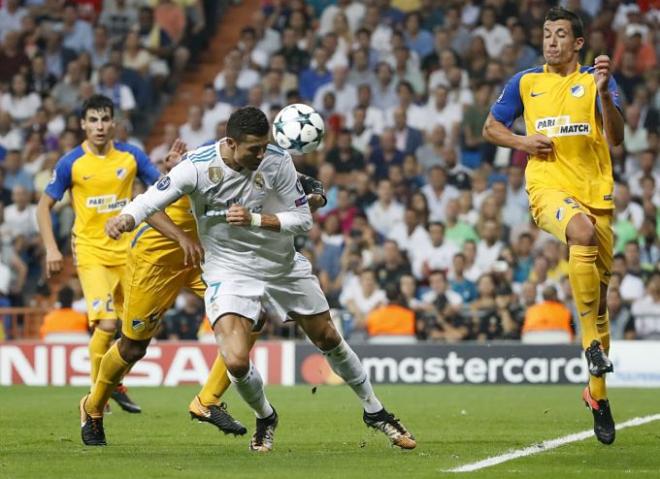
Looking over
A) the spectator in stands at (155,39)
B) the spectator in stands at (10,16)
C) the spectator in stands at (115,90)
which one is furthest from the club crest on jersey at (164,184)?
the spectator in stands at (10,16)

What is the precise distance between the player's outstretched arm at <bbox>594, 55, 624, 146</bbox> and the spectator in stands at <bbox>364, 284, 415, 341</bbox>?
8816 mm

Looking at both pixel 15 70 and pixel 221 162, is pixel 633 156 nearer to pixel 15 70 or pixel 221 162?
pixel 15 70

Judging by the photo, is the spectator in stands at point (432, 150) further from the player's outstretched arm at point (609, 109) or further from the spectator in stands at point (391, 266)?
the player's outstretched arm at point (609, 109)

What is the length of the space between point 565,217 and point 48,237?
168 inches

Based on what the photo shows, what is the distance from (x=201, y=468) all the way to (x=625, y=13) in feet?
51.3

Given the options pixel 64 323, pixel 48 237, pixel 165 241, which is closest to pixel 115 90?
pixel 64 323

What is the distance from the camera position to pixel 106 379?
1041 cm

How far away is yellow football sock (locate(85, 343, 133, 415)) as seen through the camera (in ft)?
34.0

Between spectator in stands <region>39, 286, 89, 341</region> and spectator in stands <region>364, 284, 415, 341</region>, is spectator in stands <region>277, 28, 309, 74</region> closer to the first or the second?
spectator in stands <region>364, 284, 415, 341</region>

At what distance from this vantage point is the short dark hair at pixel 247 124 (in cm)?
899

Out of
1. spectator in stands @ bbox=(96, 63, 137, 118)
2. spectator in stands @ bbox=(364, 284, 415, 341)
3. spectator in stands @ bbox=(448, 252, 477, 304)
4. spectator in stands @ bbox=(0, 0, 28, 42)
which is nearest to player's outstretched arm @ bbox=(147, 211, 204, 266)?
spectator in stands @ bbox=(364, 284, 415, 341)

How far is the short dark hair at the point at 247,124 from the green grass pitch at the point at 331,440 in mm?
2002

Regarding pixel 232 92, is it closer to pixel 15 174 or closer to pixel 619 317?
pixel 15 174

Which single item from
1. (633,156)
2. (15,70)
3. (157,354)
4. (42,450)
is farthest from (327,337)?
(15,70)
